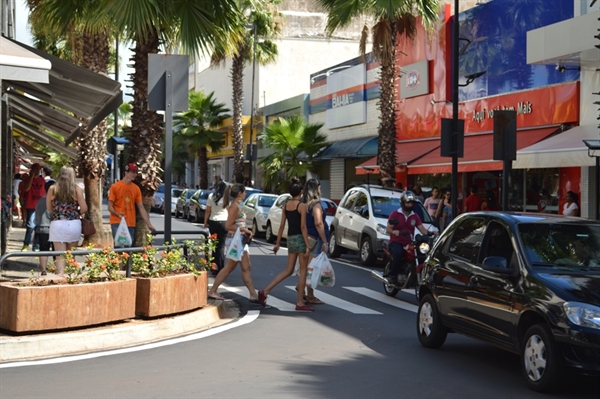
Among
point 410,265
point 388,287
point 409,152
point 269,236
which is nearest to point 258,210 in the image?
point 269,236

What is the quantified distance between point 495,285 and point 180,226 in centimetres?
2643

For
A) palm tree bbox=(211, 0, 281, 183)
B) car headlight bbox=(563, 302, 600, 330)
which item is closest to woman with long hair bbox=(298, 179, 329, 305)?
car headlight bbox=(563, 302, 600, 330)

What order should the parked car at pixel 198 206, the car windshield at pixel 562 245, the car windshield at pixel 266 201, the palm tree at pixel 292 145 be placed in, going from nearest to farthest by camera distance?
the car windshield at pixel 562 245 → the car windshield at pixel 266 201 → the parked car at pixel 198 206 → the palm tree at pixel 292 145

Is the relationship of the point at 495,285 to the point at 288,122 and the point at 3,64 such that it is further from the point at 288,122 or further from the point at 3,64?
the point at 288,122

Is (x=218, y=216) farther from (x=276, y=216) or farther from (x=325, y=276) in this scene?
(x=276, y=216)

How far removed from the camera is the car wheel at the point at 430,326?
9516 millimetres

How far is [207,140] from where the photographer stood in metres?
54.8

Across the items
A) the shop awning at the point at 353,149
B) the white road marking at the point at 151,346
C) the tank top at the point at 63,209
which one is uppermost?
the shop awning at the point at 353,149

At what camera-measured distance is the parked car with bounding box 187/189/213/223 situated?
38281 mm

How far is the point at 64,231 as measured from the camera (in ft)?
41.8

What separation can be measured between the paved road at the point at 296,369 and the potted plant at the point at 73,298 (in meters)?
0.74

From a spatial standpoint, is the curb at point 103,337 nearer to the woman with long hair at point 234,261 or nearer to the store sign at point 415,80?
the woman with long hair at point 234,261

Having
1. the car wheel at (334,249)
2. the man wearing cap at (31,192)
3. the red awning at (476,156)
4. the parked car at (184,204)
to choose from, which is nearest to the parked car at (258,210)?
the red awning at (476,156)

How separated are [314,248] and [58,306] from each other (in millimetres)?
4559
